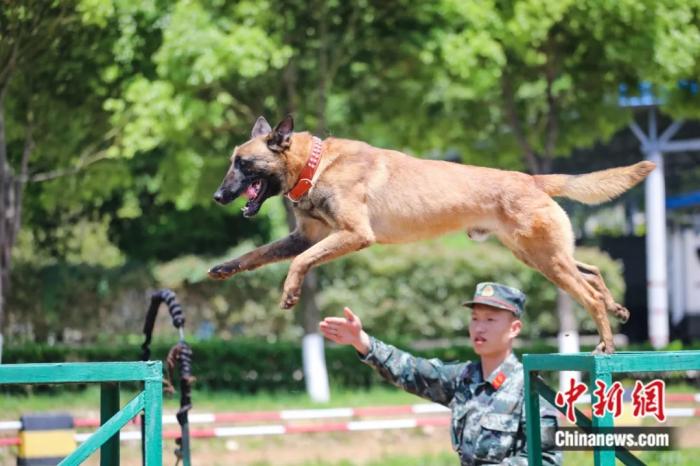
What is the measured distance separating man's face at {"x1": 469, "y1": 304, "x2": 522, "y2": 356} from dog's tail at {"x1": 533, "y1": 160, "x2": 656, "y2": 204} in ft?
3.83

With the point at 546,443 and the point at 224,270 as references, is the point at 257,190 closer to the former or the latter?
the point at 224,270

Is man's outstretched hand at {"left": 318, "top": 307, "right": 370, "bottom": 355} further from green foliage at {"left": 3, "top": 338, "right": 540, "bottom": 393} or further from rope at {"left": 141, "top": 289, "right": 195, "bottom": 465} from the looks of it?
green foliage at {"left": 3, "top": 338, "right": 540, "bottom": 393}

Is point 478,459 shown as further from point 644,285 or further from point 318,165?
point 644,285

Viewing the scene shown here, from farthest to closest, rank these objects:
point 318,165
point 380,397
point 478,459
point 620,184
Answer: point 380,397, point 620,184, point 318,165, point 478,459

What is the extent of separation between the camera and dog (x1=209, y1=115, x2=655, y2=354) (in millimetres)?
6293

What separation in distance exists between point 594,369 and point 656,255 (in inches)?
712

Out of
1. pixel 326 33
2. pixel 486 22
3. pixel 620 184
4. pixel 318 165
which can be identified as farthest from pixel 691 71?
pixel 318 165

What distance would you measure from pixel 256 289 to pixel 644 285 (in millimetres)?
10964

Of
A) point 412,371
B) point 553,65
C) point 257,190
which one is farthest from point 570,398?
point 553,65

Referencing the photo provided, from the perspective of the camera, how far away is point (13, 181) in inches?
650

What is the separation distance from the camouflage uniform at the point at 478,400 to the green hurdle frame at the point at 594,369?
31 cm

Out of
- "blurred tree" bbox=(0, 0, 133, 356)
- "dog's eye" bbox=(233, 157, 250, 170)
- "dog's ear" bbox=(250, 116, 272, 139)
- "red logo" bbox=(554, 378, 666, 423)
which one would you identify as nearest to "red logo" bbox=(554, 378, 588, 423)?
"red logo" bbox=(554, 378, 666, 423)

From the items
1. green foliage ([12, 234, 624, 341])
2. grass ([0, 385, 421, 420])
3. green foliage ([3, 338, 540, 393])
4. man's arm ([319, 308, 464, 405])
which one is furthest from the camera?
green foliage ([12, 234, 624, 341])

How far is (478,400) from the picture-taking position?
19.9ft
